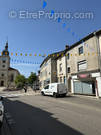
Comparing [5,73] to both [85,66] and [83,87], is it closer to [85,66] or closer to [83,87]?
[83,87]

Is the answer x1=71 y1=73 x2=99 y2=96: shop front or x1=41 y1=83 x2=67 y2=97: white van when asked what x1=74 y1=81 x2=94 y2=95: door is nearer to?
x1=71 y1=73 x2=99 y2=96: shop front

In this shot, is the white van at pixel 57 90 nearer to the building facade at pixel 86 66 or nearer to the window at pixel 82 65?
the building facade at pixel 86 66

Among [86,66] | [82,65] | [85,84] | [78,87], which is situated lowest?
[78,87]

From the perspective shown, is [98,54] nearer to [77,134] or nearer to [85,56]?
[85,56]

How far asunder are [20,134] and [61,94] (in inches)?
463

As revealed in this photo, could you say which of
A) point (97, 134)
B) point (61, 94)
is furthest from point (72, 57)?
point (97, 134)

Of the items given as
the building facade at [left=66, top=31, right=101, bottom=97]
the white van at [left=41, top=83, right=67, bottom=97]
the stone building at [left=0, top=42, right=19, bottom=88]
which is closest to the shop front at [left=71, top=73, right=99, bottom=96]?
the building facade at [left=66, top=31, right=101, bottom=97]

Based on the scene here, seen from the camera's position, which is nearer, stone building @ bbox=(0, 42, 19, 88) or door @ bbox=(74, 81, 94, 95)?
door @ bbox=(74, 81, 94, 95)

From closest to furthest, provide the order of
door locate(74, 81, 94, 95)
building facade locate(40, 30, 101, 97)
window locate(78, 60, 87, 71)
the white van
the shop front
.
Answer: building facade locate(40, 30, 101, 97), the white van, the shop front, door locate(74, 81, 94, 95), window locate(78, 60, 87, 71)

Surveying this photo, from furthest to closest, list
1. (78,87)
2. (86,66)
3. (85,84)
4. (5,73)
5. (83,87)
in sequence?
(5,73) < (78,87) < (83,87) < (85,84) < (86,66)

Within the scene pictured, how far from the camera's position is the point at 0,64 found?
63.4m

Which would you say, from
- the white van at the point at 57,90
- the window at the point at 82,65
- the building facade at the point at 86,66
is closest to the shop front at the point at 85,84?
the building facade at the point at 86,66

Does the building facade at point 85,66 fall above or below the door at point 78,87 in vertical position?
above

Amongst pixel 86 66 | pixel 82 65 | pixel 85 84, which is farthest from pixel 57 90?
pixel 82 65
